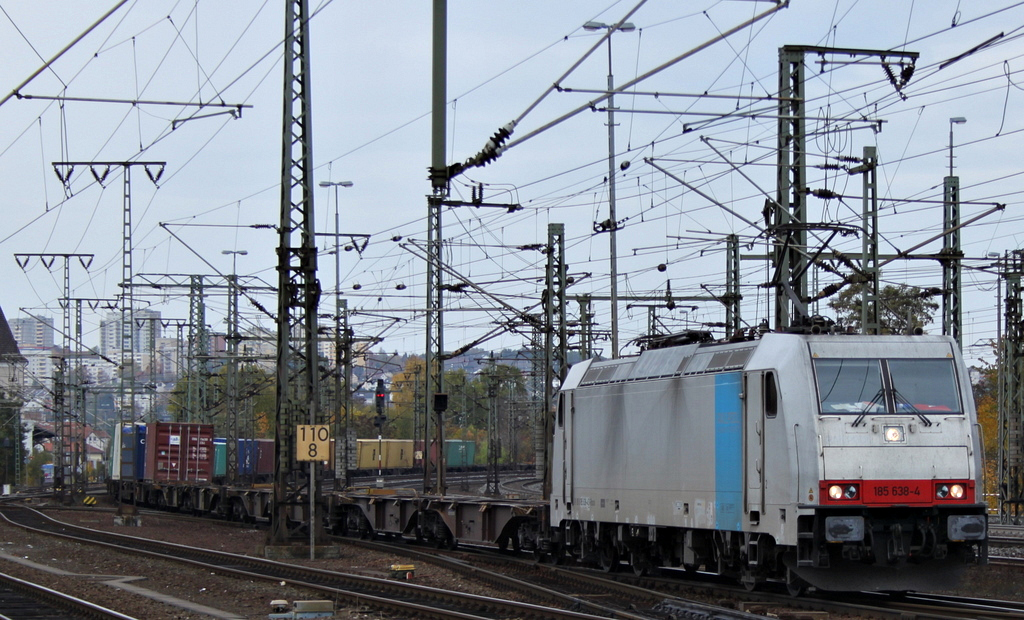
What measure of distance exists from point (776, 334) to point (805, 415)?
4.24 feet

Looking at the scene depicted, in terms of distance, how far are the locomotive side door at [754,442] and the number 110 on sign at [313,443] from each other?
9475 mm

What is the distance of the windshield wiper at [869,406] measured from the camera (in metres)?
16.8

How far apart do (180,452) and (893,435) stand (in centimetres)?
3996

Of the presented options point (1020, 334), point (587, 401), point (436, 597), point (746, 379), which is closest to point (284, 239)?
point (587, 401)

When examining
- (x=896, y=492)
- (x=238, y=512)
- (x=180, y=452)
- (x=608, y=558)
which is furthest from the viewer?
(x=180, y=452)

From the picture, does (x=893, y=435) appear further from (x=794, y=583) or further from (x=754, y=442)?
(x=794, y=583)

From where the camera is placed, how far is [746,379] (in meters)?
17.9

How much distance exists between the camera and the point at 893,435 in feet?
55.3

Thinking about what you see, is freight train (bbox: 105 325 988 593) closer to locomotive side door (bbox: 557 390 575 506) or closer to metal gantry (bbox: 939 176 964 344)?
locomotive side door (bbox: 557 390 575 506)

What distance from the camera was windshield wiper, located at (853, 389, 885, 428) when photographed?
55.0 ft

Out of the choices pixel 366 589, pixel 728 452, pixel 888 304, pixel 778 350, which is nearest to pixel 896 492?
pixel 778 350

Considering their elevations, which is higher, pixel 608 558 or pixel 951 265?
pixel 951 265

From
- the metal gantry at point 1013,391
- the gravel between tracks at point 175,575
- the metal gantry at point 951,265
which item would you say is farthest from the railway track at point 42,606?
the metal gantry at point 1013,391

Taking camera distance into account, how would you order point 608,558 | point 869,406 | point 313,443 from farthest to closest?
point 313,443, point 608,558, point 869,406
